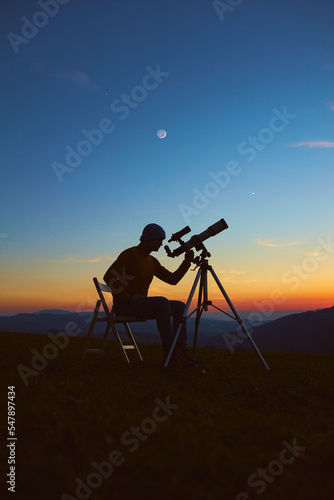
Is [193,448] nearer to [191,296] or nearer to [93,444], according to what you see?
[93,444]

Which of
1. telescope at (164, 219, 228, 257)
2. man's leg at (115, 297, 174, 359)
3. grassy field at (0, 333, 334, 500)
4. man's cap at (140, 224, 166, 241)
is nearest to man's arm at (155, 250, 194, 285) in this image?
telescope at (164, 219, 228, 257)

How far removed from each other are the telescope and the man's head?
0.68ft

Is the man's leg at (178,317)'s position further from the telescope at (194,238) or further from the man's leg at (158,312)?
the telescope at (194,238)

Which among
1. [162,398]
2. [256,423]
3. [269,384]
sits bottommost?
[269,384]

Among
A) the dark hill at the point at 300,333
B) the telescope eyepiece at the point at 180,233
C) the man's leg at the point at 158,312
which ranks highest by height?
the telescope eyepiece at the point at 180,233

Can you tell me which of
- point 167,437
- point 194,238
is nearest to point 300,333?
point 194,238

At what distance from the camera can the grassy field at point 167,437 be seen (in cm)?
243

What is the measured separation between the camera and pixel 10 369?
20.0 ft

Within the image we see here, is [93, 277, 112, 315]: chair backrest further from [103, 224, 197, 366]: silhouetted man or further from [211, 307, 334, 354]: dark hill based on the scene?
[211, 307, 334, 354]: dark hill

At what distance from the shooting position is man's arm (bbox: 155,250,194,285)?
7738mm

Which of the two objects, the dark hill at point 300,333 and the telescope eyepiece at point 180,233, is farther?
the dark hill at point 300,333

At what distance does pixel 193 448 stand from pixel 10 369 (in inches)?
173

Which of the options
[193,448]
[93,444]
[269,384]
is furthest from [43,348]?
[193,448]

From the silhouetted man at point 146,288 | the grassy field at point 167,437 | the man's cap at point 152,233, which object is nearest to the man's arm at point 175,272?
the silhouetted man at point 146,288
